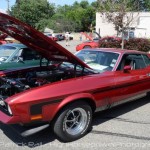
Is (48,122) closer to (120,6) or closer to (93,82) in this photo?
(93,82)

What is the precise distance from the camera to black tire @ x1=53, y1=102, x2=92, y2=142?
4.02 meters

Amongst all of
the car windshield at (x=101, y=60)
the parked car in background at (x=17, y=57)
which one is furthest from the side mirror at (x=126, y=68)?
the parked car in background at (x=17, y=57)

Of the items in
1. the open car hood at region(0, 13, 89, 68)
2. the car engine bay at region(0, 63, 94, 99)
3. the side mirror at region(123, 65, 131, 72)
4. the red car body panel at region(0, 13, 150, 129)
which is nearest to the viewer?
the red car body panel at region(0, 13, 150, 129)

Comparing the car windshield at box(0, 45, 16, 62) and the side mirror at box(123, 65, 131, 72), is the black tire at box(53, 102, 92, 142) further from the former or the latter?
the car windshield at box(0, 45, 16, 62)

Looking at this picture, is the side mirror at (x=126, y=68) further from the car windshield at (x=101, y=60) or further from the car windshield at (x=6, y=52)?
the car windshield at (x=6, y=52)

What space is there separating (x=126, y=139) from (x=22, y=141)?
1678 millimetres

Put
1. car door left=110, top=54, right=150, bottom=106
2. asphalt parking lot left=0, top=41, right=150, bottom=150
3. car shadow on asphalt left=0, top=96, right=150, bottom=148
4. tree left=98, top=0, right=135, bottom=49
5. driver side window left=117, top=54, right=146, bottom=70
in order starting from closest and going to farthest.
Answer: asphalt parking lot left=0, top=41, right=150, bottom=150 < car shadow on asphalt left=0, top=96, right=150, bottom=148 < car door left=110, top=54, right=150, bottom=106 < driver side window left=117, top=54, right=146, bottom=70 < tree left=98, top=0, right=135, bottom=49

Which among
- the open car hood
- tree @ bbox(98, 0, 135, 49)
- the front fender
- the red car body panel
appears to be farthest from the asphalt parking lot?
tree @ bbox(98, 0, 135, 49)

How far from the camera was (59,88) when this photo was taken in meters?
4.00

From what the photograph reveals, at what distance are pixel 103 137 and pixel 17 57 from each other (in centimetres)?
448

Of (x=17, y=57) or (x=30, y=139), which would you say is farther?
(x=17, y=57)

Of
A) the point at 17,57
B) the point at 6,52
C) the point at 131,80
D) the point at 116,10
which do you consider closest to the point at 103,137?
the point at 131,80

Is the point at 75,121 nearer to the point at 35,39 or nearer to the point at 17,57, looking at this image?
the point at 35,39

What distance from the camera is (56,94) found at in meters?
3.90
